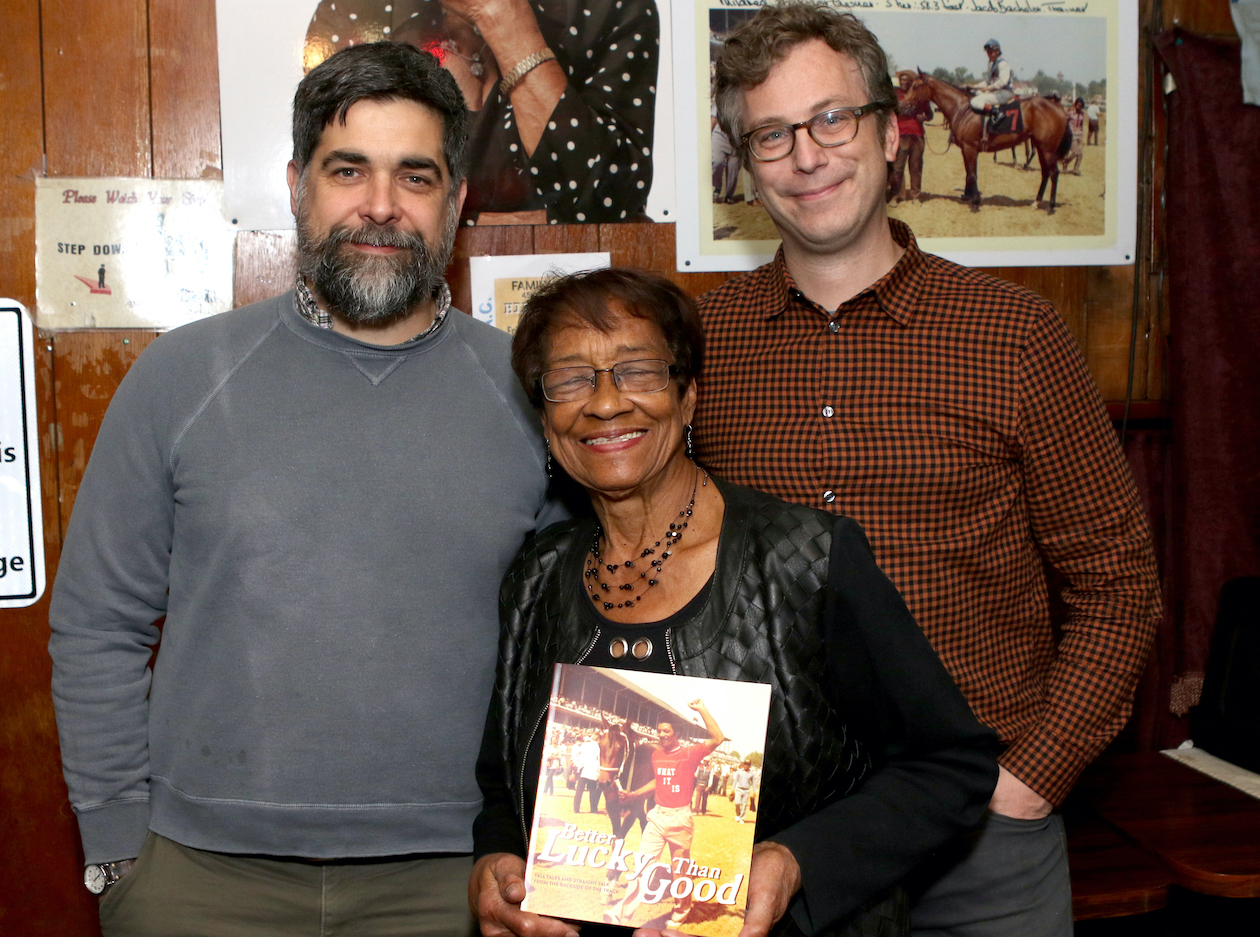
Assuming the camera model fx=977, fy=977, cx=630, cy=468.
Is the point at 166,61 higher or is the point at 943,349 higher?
the point at 166,61

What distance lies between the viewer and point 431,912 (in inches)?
63.6

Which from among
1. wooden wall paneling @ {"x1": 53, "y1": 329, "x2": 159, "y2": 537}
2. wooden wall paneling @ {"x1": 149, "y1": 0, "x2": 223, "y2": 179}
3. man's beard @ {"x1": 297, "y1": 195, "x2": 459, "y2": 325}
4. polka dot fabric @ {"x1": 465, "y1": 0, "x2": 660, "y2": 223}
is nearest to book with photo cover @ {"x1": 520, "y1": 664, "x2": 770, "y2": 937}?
man's beard @ {"x1": 297, "y1": 195, "x2": 459, "y2": 325}

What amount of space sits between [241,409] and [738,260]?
49.7 inches

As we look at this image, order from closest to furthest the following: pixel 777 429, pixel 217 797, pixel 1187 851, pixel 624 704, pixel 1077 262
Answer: pixel 624 704 < pixel 217 797 < pixel 777 429 < pixel 1187 851 < pixel 1077 262

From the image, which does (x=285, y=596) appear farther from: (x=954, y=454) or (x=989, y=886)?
(x=989, y=886)

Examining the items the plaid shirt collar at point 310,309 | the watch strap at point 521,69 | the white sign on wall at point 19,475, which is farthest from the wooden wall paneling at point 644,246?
the white sign on wall at point 19,475

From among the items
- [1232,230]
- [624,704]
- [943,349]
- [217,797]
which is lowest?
[217,797]

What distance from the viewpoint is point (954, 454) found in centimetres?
161

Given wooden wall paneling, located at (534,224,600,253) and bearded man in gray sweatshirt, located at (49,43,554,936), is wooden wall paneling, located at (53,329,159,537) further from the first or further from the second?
wooden wall paneling, located at (534,224,600,253)

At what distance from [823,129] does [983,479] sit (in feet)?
2.09

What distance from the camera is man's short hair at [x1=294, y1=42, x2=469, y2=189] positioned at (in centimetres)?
160

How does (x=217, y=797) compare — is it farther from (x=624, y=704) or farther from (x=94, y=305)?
(x=94, y=305)

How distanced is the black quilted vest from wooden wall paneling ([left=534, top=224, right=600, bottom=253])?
1.12m

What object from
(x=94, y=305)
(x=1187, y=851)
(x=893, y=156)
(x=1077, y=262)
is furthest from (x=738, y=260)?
(x=1187, y=851)
